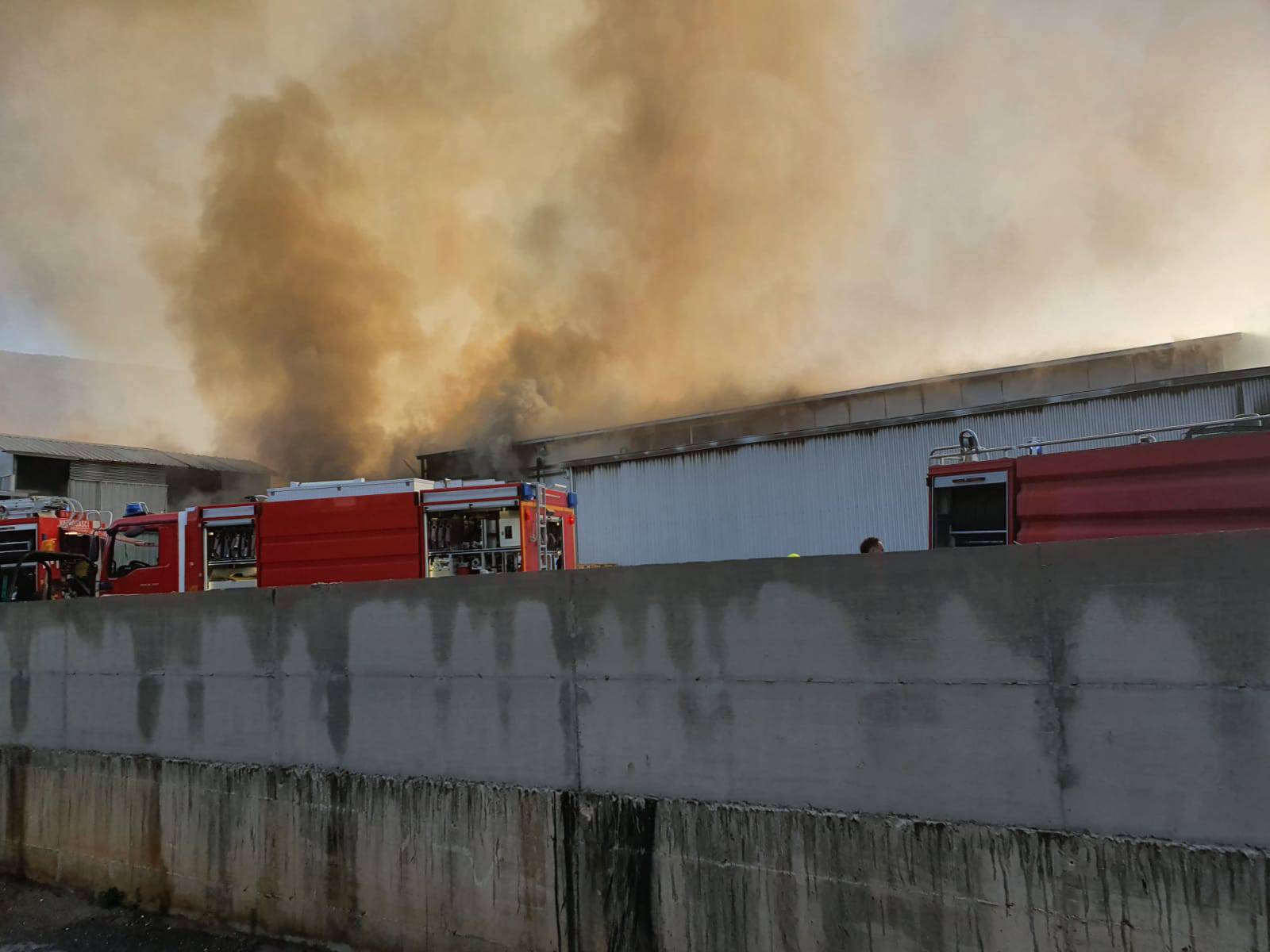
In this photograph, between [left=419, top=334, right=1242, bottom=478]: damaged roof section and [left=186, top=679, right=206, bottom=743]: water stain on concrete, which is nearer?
[left=186, top=679, right=206, bottom=743]: water stain on concrete

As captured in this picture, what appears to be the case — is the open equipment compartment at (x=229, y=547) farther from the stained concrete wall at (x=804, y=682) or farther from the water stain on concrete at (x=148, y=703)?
the stained concrete wall at (x=804, y=682)

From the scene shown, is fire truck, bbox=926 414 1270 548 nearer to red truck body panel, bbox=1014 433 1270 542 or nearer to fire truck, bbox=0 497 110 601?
red truck body panel, bbox=1014 433 1270 542

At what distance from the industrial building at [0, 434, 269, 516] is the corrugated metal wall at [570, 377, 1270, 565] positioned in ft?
38.2

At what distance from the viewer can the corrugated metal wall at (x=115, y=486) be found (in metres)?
21.5

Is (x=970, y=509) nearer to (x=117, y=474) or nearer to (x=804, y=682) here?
(x=804, y=682)

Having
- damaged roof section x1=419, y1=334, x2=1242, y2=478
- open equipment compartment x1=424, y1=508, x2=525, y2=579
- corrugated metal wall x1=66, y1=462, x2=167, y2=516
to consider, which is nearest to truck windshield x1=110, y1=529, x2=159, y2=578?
open equipment compartment x1=424, y1=508, x2=525, y2=579

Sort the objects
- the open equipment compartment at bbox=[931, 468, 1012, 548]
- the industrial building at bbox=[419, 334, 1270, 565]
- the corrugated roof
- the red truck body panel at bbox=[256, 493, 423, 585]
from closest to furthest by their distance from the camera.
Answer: the open equipment compartment at bbox=[931, 468, 1012, 548]
the red truck body panel at bbox=[256, 493, 423, 585]
the industrial building at bbox=[419, 334, 1270, 565]
the corrugated roof

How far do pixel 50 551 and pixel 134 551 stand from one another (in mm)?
1606

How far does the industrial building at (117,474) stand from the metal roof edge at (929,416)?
38.7 ft

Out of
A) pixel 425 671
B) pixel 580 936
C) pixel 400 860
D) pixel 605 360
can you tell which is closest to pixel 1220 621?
pixel 580 936

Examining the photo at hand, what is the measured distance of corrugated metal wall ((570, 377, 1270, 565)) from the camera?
13.8m

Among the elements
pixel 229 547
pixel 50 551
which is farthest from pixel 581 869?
pixel 50 551

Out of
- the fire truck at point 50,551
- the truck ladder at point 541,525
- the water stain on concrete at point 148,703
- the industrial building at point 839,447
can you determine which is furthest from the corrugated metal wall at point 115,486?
the water stain on concrete at point 148,703

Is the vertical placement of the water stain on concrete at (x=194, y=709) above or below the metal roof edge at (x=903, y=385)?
below
